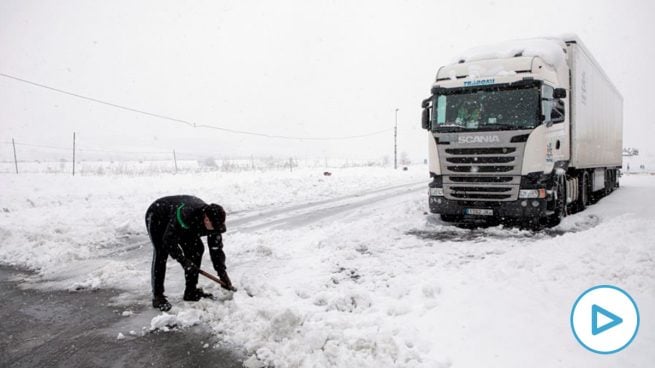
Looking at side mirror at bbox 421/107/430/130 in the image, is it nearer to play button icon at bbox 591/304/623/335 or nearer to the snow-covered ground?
the snow-covered ground

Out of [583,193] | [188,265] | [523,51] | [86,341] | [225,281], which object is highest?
[523,51]

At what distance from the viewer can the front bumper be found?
8.45 meters

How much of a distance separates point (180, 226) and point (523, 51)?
8.28 metres

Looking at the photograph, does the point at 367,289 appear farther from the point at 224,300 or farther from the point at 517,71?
the point at 517,71

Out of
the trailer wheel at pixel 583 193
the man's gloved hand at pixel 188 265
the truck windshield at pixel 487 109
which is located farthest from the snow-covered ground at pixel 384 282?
the truck windshield at pixel 487 109

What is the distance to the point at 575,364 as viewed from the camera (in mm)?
3029

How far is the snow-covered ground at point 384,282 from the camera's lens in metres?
3.42

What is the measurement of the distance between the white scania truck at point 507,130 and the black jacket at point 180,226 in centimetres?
597

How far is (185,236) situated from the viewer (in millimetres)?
4922

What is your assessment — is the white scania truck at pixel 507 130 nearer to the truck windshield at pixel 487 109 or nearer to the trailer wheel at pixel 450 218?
the truck windshield at pixel 487 109

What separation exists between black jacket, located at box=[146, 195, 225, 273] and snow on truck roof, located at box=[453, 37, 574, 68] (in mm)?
7476

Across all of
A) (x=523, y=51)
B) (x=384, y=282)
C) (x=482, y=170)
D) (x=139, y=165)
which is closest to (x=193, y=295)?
(x=384, y=282)

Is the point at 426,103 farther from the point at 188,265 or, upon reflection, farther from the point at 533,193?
the point at 188,265

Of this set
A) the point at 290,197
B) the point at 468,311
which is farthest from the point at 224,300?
the point at 290,197
